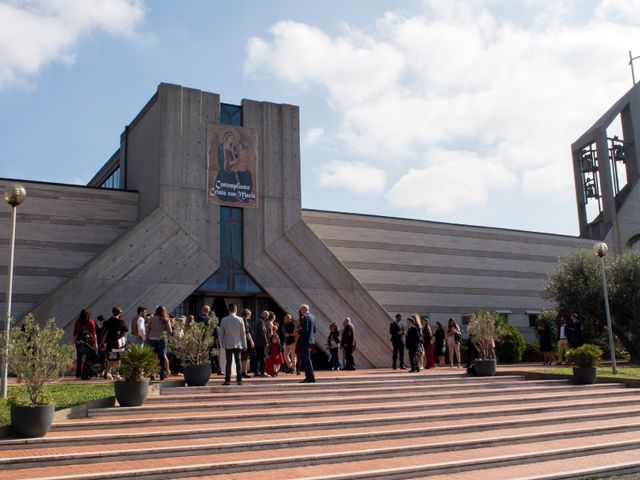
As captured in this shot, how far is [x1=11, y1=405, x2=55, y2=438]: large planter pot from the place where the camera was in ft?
27.3

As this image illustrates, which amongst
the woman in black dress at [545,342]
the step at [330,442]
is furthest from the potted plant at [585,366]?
the woman in black dress at [545,342]

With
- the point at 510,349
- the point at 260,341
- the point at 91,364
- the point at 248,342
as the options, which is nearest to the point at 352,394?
the point at 248,342

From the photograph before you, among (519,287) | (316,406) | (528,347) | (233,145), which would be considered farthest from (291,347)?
(519,287)

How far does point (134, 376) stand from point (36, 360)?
2056 mm

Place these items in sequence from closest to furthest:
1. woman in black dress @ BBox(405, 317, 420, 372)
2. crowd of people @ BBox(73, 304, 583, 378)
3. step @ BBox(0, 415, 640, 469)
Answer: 1. step @ BBox(0, 415, 640, 469)
2. crowd of people @ BBox(73, 304, 583, 378)
3. woman in black dress @ BBox(405, 317, 420, 372)

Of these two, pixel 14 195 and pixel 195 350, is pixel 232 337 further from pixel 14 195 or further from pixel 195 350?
pixel 14 195

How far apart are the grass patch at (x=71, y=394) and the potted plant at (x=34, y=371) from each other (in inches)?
19.3

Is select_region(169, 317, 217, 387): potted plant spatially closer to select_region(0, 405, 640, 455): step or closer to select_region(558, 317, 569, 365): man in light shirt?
select_region(0, 405, 640, 455): step

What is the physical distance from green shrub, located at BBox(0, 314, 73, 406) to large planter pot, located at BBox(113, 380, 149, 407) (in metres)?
1.52

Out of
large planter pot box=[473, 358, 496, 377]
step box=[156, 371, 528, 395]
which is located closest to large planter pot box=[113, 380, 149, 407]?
step box=[156, 371, 528, 395]

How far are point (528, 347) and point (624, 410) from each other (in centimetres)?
1575

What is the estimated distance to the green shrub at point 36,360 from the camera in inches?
337

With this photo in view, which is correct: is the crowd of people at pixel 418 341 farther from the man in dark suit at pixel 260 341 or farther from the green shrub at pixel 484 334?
the man in dark suit at pixel 260 341

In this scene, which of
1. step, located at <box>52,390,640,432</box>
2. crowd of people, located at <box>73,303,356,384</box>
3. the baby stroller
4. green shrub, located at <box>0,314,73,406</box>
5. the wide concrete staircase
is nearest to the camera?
the wide concrete staircase
